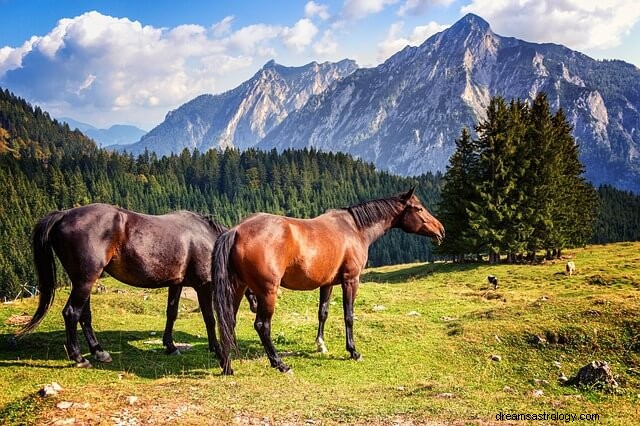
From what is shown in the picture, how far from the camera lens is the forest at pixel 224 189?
108 meters

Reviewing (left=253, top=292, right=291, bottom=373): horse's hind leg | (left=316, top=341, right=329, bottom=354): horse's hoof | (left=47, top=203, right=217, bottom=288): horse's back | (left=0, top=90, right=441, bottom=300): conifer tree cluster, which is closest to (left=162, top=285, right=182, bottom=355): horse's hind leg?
(left=47, top=203, right=217, bottom=288): horse's back

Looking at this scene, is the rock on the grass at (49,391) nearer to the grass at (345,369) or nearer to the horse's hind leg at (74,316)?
the grass at (345,369)

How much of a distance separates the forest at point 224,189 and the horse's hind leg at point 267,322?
95150 millimetres

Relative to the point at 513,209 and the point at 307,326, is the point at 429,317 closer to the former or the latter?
the point at 307,326

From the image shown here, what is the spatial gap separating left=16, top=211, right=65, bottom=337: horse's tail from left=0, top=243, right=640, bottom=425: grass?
40.3 inches

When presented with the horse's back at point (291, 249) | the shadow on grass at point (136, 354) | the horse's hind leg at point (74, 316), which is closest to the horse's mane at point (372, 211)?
the horse's back at point (291, 249)

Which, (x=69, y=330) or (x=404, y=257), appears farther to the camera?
(x=404, y=257)

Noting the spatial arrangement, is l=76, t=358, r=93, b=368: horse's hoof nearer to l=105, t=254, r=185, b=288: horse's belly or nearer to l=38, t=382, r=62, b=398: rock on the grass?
l=105, t=254, r=185, b=288: horse's belly

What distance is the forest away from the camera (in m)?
108

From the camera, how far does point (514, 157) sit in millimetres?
40875

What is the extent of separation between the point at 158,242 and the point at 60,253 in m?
1.95

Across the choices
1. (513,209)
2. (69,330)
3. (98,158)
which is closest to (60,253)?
(69,330)

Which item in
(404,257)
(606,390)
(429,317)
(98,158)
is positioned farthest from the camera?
(98,158)

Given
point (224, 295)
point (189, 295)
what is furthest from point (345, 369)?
point (189, 295)
